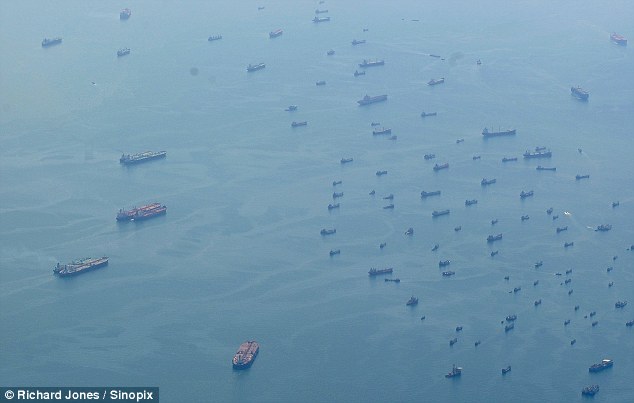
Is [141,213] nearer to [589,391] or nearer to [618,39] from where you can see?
[589,391]

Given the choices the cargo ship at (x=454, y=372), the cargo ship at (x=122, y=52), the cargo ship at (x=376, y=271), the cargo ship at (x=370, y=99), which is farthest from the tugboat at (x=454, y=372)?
the cargo ship at (x=122, y=52)

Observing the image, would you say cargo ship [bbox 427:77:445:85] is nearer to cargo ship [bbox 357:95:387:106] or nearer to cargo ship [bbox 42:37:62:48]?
cargo ship [bbox 357:95:387:106]

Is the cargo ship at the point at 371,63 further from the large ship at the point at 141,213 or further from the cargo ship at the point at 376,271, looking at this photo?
the cargo ship at the point at 376,271

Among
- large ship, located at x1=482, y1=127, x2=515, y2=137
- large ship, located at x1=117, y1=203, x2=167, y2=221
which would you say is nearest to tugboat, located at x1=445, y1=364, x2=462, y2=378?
large ship, located at x1=117, y1=203, x2=167, y2=221

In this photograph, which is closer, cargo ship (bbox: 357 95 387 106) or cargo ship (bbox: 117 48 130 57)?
cargo ship (bbox: 357 95 387 106)

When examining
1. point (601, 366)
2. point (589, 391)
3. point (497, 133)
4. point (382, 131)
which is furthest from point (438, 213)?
point (589, 391)

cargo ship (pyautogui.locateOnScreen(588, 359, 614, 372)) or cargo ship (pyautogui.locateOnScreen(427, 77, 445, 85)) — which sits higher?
cargo ship (pyautogui.locateOnScreen(588, 359, 614, 372))
